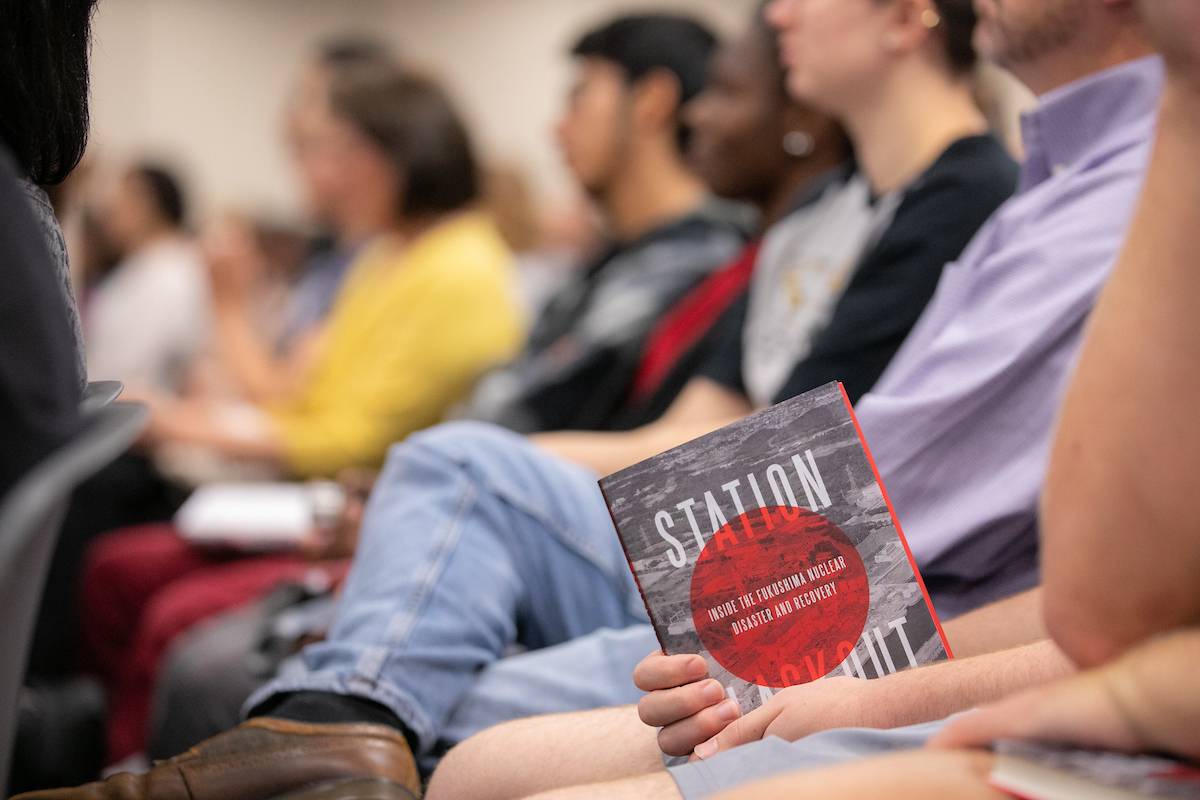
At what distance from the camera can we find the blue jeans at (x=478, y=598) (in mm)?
1271

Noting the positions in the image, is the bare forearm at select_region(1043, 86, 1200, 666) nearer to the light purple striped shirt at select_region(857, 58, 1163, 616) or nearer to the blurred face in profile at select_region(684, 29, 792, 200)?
the light purple striped shirt at select_region(857, 58, 1163, 616)

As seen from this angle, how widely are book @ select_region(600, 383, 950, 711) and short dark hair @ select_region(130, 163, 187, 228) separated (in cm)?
402

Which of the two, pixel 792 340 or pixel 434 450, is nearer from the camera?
pixel 434 450

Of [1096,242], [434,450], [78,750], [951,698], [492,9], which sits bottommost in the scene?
[78,750]

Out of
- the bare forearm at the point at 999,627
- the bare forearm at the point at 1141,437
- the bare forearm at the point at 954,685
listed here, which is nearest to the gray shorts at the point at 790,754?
the bare forearm at the point at 954,685

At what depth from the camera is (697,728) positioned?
0.95 m

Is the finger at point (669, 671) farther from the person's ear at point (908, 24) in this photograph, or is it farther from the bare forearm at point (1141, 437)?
the person's ear at point (908, 24)

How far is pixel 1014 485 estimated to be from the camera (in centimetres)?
123

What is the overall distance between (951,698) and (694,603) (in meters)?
0.20

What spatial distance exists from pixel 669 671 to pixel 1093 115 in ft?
2.53

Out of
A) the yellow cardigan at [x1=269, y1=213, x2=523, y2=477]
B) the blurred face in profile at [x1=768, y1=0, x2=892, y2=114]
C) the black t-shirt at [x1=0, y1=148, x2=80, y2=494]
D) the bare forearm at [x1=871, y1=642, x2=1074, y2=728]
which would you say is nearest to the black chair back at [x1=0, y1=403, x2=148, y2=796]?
the black t-shirt at [x1=0, y1=148, x2=80, y2=494]

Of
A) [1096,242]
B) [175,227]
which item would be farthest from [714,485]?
[175,227]

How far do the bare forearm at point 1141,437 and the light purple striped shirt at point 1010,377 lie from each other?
1.64ft

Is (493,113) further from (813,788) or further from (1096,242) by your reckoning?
(813,788)
